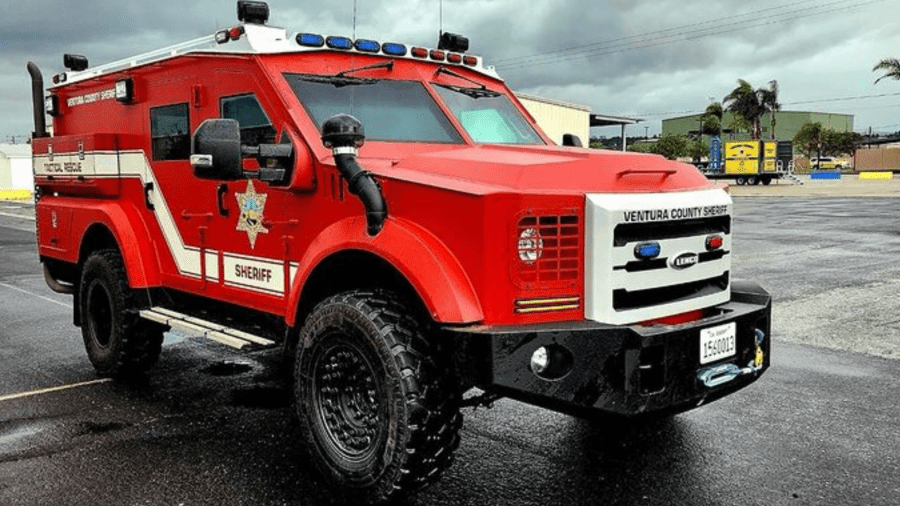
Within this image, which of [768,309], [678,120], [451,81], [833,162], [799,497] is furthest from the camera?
[678,120]

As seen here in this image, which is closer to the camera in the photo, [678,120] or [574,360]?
[574,360]

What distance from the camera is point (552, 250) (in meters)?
3.60

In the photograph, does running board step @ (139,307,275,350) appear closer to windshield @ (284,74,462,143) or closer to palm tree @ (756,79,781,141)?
windshield @ (284,74,462,143)

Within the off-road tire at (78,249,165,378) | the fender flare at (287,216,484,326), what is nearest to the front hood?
the fender flare at (287,216,484,326)

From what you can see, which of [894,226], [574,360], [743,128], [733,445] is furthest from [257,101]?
[743,128]

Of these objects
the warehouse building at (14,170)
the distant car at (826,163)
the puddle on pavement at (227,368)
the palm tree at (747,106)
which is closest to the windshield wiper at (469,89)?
the puddle on pavement at (227,368)

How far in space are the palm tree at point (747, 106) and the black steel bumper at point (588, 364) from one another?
72464mm

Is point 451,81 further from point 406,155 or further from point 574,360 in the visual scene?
point 574,360

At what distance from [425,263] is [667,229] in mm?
1222

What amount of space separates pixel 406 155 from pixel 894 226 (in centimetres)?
1878

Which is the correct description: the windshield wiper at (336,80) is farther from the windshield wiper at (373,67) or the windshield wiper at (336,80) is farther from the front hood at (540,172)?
the front hood at (540,172)

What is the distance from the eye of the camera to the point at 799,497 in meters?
4.07

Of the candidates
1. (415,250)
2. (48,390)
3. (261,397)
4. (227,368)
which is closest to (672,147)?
(227,368)

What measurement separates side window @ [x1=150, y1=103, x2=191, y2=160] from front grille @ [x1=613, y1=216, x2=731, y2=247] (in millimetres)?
3201
